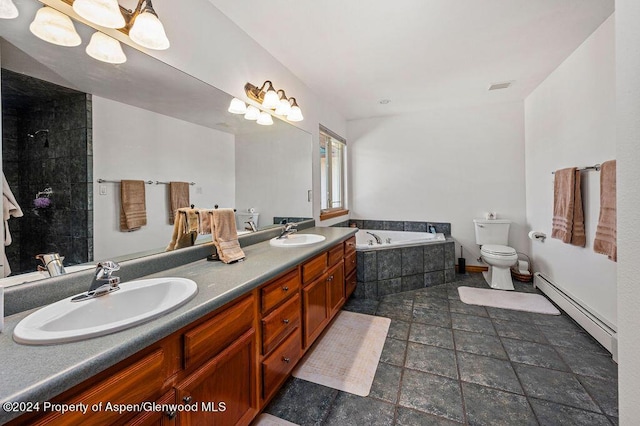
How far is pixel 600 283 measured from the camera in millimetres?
2119

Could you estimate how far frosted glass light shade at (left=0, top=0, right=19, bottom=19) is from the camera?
91 cm

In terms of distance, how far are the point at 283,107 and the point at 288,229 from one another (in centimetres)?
111

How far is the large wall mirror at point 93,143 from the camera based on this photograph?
974mm

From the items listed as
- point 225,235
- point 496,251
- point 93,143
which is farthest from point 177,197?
point 496,251

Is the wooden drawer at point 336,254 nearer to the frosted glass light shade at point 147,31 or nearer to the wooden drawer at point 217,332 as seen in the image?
the wooden drawer at point 217,332

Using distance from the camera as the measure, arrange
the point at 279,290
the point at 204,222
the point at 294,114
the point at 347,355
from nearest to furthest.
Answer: the point at 279,290
the point at 204,222
the point at 347,355
the point at 294,114

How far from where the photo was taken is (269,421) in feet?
4.65

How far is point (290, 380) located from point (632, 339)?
1623 mm

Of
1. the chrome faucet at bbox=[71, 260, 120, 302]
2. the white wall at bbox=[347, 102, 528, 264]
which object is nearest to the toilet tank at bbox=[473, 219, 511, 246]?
the white wall at bbox=[347, 102, 528, 264]

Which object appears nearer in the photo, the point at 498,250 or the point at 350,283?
the point at 350,283

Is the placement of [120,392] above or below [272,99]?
below

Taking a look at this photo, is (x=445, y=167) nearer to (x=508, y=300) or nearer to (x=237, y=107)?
(x=508, y=300)

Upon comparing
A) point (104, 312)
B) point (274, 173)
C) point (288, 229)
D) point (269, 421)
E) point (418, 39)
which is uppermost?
point (418, 39)

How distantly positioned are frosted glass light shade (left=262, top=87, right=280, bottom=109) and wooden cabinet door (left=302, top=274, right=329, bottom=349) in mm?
1469
